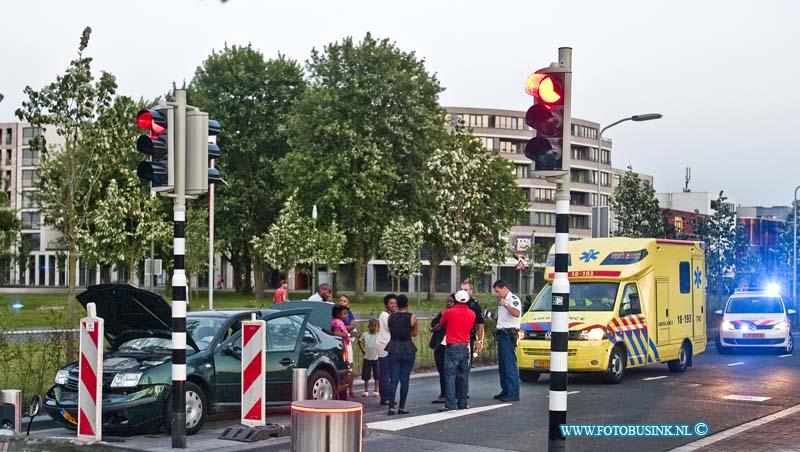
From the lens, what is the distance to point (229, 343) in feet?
45.8

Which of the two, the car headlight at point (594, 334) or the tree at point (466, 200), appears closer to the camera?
the car headlight at point (594, 334)

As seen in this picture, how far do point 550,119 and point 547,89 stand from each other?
10.9 inches

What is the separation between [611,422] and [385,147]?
143 ft

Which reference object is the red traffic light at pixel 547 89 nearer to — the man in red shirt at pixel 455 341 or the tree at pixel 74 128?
the man in red shirt at pixel 455 341

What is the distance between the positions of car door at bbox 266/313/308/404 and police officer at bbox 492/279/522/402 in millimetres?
3542

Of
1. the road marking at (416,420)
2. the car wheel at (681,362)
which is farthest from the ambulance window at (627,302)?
the road marking at (416,420)

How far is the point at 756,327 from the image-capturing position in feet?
98.8

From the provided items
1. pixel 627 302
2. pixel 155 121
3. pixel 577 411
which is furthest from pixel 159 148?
pixel 627 302

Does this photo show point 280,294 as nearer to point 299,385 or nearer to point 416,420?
point 416,420

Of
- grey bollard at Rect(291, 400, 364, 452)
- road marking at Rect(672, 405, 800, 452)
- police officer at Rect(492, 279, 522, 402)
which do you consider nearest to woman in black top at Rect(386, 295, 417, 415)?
police officer at Rect(492, 279, 522, 402)

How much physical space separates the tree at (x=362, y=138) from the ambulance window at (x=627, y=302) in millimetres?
35846

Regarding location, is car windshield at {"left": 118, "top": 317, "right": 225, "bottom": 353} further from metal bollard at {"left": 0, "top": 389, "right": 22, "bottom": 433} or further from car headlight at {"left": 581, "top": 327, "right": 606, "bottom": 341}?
car headlight at {"left": 581, "top": 327, "right": 606, "bottom": 341}

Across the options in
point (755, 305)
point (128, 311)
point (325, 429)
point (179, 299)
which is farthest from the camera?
point (755, 305)

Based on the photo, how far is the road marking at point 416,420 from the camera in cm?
1404
